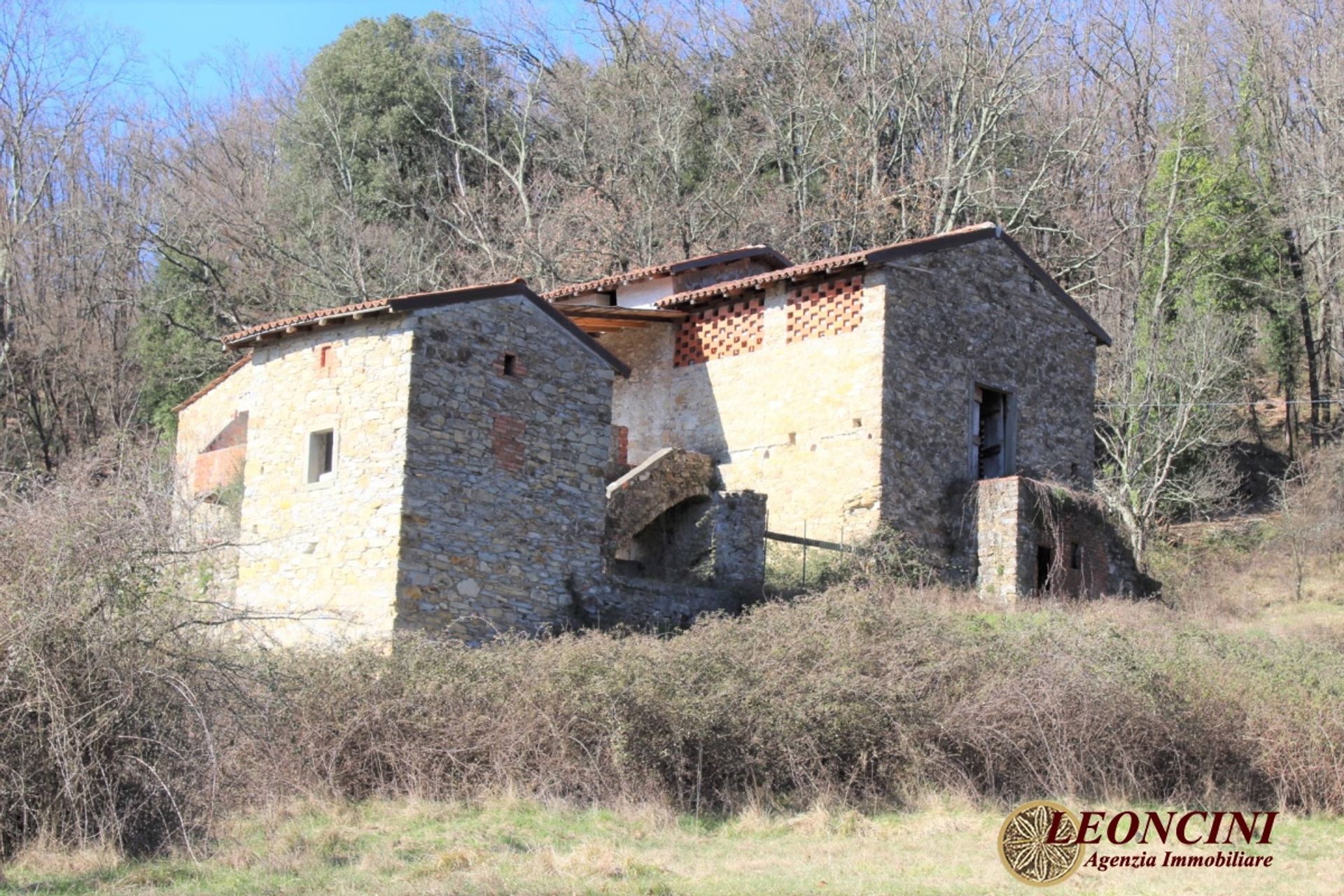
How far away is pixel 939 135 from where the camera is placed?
34812 mm

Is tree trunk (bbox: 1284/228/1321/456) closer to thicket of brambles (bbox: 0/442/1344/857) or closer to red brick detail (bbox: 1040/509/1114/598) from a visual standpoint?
red brick detail (bbox: 1040/509/1114/598)

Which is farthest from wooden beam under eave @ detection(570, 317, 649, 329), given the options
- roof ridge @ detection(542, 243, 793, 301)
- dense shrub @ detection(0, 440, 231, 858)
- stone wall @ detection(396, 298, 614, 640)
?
dense shrub @ detection(0, 440, 231, 858)

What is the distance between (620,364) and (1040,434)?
8456mm

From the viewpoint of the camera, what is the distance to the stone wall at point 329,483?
16.8 metres

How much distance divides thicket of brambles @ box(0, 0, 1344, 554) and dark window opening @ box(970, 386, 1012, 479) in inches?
269

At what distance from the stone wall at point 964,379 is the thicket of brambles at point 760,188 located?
5394 millimetres

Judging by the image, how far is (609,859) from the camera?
34.9ft

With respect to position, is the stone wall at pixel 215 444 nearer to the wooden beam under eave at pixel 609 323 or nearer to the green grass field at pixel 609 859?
the wooden beam under eave at pixel 609 323

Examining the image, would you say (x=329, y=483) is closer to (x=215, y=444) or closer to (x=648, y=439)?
(x=648, y=439)

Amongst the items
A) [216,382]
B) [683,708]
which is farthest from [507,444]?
[216,382]

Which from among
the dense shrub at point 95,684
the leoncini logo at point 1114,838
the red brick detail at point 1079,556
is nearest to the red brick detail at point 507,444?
the dense shrub at point 95,684

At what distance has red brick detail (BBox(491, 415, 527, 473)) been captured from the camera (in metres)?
17.6

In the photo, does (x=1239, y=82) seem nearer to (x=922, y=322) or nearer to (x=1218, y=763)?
(x=922, y=322)

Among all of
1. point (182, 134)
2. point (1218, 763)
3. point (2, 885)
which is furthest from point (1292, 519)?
point (182, 134)
